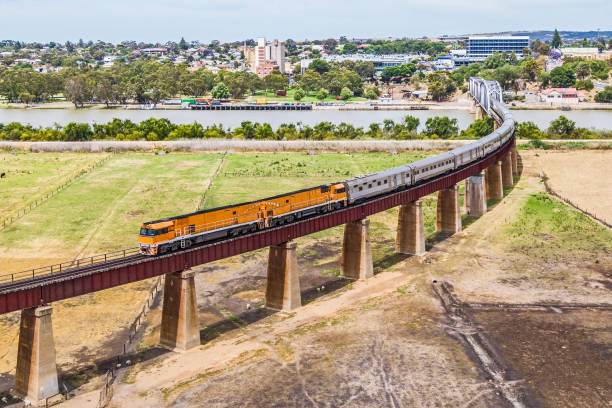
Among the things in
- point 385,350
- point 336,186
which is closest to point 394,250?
point 336,186

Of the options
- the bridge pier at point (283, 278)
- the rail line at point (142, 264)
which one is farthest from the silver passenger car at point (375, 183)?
the bridge pier at point (283, 278)

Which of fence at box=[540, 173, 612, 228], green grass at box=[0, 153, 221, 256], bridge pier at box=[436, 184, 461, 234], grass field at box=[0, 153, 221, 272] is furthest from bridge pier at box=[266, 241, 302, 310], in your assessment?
fence at box=[540, 173, 612, 228]

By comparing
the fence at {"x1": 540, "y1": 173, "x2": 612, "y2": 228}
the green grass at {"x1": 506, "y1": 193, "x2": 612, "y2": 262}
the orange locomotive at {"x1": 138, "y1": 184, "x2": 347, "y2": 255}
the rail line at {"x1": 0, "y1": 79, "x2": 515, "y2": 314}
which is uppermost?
the orange locomotive at {"x1": 138, "y1": 184, "x2": 347, "y2": 255}

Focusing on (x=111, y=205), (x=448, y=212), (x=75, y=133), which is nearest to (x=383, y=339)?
(x=448, y=212)

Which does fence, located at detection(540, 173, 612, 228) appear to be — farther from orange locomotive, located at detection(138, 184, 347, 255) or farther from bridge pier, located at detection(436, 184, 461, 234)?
orange locomotive, located at detection(138, 184, 347, 255)

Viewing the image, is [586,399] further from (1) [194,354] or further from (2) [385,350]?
(1) [194,354]

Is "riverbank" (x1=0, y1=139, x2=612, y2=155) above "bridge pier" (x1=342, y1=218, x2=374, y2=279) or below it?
above
